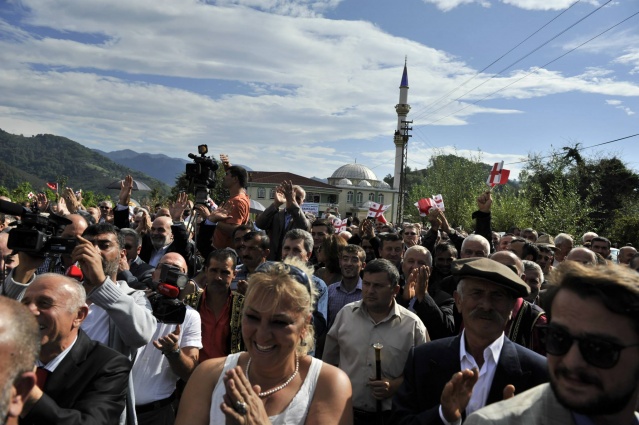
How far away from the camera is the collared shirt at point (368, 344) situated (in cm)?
387

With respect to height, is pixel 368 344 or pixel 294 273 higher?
pixel 294 273

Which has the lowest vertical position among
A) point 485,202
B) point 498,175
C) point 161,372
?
point 161,372

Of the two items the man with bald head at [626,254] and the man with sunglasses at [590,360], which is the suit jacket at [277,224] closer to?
the man with sunglasses at [590,360]

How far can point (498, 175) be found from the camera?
13195 mm

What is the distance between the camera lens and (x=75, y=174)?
189000 millimetres

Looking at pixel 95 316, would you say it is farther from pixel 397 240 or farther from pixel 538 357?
pixel 397 240

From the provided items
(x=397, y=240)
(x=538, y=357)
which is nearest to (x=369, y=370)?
(x=538, y=357)

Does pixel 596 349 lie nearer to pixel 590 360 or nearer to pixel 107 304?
pixel 590 360

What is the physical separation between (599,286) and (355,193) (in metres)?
88.0

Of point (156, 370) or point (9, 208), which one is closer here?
point (9, 208)

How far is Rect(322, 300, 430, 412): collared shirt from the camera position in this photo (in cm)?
387

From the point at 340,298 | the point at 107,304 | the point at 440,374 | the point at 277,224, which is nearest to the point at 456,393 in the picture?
the point at 440,374

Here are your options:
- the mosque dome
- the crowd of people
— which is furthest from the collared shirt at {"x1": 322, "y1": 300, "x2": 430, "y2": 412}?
the mosque dome

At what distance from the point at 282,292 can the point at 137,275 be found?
329 centimetres
